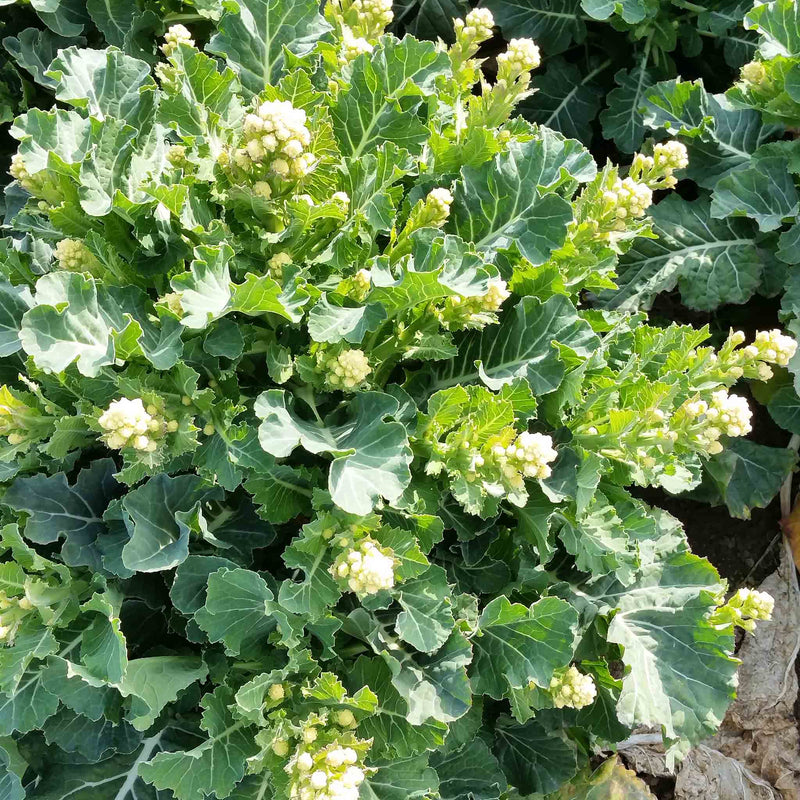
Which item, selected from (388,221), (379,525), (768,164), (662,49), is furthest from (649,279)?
(379,525)

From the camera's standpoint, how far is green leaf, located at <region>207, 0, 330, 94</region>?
88.3 inches

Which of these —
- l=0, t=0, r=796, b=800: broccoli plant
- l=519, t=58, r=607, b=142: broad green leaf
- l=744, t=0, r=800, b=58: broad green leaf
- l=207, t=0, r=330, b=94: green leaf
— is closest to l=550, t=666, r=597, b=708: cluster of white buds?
l=0, t=0, r=796, b=800: broccoli plant

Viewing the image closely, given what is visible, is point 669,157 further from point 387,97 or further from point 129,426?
point 129,426

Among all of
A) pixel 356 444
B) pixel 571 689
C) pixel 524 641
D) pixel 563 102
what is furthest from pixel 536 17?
pixel 571 689

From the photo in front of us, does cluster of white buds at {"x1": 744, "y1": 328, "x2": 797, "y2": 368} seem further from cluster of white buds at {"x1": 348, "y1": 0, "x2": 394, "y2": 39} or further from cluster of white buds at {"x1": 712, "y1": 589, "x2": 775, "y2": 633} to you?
cluster of white buds at {"x1": 348, "y1": 0, "x2": 394, "y2": 39}

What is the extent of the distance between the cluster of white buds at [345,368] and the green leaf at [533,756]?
1.53 metres

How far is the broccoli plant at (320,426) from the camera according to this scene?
1.92 meters

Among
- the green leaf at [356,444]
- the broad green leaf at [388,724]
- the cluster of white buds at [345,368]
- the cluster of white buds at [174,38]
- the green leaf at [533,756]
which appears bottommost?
the green leaf at [533,756]

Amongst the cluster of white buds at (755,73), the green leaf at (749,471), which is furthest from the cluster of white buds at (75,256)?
the cluster of white buds at (755,73)

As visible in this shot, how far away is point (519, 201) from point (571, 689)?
1488 mm

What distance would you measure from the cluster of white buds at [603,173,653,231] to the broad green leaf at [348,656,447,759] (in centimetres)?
153

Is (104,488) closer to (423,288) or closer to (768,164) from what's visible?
(423,288)

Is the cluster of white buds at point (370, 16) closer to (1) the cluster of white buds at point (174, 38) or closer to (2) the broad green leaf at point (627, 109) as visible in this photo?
(1) the cluster of white buds at point (174, 38)

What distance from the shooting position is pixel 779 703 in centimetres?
358
